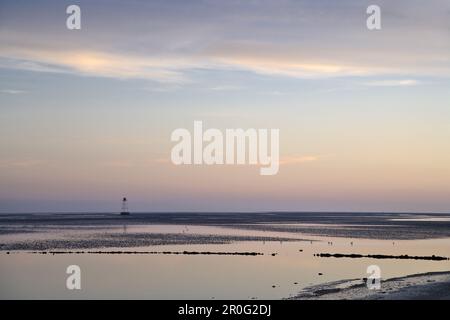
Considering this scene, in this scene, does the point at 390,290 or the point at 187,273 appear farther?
the point at 187,273

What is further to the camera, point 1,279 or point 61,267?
point 61,267

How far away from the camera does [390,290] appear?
33875mm

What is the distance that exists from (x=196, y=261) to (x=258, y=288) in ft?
48.1

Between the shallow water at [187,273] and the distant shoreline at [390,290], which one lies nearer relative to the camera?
the distant shoreline at [390,290]

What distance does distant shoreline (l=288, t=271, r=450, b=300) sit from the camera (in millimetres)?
31266

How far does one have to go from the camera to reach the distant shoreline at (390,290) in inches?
1231

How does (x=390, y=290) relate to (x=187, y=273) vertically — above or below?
below

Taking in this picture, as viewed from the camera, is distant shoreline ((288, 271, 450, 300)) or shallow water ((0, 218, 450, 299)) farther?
shallow water ((0, 218, 450, 299))

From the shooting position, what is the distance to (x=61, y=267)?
47219 millimetres
